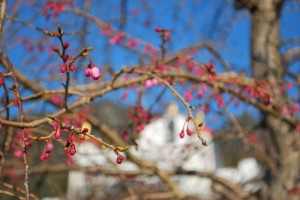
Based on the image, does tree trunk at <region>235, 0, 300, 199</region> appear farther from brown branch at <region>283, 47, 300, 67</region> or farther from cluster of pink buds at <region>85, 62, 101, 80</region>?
cluster of pink buds at <region>85, 62, 101, 80</region>

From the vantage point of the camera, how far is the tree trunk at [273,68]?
4484 millimetres

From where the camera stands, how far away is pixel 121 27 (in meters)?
5.70

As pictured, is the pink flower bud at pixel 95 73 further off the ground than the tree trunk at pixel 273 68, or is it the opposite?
the tree trunk at pixel 273 68

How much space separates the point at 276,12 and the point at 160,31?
10.1 ft

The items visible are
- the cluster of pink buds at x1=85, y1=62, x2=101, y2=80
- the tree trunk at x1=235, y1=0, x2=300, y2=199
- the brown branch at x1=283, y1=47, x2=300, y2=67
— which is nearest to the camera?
the cluster of pink buds at x1=85, y1=62, x2=101, y2=80

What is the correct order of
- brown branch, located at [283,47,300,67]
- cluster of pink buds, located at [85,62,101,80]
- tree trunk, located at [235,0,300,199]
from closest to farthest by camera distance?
cluster of pink buds, located at [85,62,101,80], tree trunk, located at [235,0,300,199], brown branch, located at [283,47,300,67]

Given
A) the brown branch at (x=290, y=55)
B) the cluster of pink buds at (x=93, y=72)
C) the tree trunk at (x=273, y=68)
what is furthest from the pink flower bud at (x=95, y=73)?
the brown branch at (x=290, y=55)

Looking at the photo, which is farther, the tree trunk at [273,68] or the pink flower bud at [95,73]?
the tree trunk at [273,68]

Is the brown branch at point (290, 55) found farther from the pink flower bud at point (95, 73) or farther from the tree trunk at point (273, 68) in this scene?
the pink flower bud at point (95, 73)

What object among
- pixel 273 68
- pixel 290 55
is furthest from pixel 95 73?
pixel 290 55

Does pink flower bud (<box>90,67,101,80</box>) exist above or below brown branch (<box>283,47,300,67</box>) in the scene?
below

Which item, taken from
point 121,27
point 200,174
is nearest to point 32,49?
point 121,27

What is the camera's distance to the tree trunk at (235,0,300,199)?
4484mm

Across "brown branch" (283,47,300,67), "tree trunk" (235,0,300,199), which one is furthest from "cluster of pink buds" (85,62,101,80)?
"brown branch" (283,47,300,67)
